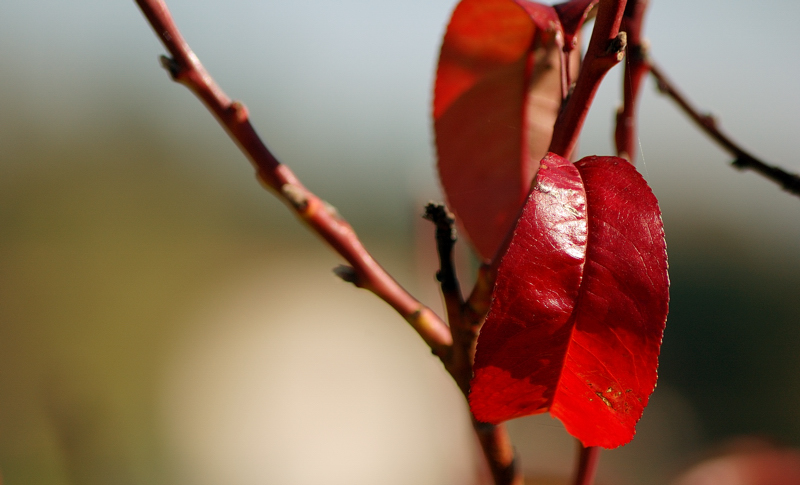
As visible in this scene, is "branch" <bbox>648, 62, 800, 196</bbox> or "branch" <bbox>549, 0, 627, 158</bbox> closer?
"branch" <bbox>549, 0, 627, 158</bbox>

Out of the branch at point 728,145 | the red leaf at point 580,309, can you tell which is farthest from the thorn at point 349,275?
the branch at point 728,145

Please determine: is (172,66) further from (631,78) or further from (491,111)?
(631,78)

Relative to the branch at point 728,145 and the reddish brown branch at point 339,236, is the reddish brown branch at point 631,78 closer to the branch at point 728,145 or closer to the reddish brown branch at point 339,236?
the branch at point 728,145

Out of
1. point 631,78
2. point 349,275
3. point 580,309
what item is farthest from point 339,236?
point 631,78

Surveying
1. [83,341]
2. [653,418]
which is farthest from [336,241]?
[83,341]

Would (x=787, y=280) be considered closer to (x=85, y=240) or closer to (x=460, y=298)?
(x=460, y=298)

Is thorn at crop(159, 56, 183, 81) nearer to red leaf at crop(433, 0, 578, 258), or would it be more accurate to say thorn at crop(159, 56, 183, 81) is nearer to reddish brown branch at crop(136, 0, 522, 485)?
reddish brown branch at crop(136, 0, 522, 485)

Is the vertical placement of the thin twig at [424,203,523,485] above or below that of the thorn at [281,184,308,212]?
below

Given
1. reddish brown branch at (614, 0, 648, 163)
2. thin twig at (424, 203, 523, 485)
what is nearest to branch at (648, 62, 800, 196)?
reddish brown branch at (614, 0, 648, 163)
